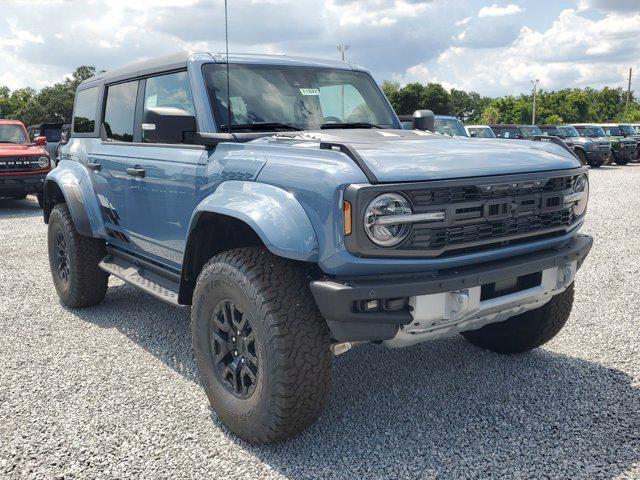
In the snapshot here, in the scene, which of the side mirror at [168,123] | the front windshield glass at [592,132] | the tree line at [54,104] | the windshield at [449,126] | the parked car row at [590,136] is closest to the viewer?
the side mirror at [168,123]

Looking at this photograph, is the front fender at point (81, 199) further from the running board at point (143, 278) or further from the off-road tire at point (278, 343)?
the off-road tire at point (278, 343)

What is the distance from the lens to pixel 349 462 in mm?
2807

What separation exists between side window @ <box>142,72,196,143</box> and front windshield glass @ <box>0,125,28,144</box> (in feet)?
33.9

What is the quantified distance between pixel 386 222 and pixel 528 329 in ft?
5.95

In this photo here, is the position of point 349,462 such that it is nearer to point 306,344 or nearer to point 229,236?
point 306,344

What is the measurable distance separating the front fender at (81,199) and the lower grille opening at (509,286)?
3.12 metres

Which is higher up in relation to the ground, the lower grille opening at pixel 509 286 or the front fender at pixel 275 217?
the front fender at pixel 275 217

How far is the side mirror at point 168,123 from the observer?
323 cm

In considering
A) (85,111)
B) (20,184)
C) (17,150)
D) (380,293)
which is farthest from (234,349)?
(17,150)

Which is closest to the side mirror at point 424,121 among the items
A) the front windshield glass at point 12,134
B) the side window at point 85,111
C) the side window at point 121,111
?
the side window at point 121,111

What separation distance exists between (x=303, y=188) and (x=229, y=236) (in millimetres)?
803

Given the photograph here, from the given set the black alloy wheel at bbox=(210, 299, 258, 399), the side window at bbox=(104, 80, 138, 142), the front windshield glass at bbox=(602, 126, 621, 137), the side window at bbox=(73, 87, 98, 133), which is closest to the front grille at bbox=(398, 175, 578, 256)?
the black alloy wheel at bbox=(210, 299, 258, 399)

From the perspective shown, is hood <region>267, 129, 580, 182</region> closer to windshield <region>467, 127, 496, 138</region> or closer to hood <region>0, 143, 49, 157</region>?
hood <region>0, 143, 49, 157</region>

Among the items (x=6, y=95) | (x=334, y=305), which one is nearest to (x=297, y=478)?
(x=334, y=305)
